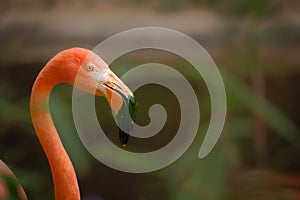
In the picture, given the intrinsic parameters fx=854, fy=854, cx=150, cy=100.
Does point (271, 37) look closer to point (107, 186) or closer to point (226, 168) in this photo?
point (107, 186)

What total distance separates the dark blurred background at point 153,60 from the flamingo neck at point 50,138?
0.45 meters

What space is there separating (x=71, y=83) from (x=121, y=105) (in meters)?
0.11

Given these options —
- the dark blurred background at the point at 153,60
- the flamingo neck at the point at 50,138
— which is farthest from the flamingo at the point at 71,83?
the dark blurred background at the point at 153,60

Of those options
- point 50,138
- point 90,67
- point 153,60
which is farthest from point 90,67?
point 153,60

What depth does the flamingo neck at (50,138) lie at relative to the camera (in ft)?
3.96

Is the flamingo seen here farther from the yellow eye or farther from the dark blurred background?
the dark blurred background

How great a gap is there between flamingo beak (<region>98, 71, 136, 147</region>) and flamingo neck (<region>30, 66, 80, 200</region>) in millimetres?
96

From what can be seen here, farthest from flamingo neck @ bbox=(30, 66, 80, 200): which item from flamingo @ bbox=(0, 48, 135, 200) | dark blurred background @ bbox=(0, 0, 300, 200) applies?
dark blurred background @ bbox=(0, 0, 300, 200)

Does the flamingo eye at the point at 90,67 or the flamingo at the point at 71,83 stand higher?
the flamingo eye at the point at 90,67

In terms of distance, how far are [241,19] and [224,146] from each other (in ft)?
1.74

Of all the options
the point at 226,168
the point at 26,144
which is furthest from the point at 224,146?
the point at 26,144

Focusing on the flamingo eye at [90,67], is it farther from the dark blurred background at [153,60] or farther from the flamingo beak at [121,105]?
the dark blurred background at [153,60]

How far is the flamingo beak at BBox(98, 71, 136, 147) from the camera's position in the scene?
1.13 m

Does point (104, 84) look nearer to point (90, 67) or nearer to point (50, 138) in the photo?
point (90, 67)
